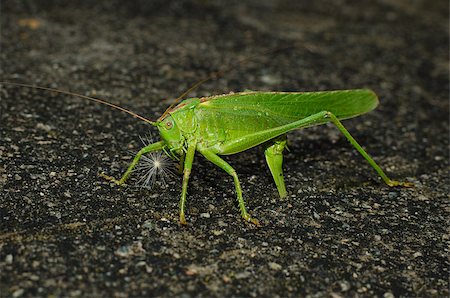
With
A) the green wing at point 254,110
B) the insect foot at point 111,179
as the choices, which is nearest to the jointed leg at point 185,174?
the green wing at point 254,110

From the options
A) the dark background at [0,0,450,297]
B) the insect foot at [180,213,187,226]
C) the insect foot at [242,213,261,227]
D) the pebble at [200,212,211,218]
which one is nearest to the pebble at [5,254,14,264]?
the dark background at [0,0,450,297]

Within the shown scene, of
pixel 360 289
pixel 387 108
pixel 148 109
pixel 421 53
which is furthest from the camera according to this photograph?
pixel 421 53

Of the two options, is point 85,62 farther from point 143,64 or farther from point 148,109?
point 148,109

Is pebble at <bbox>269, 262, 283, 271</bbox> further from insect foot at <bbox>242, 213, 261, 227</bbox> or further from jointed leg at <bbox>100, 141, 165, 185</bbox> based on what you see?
jointed leg at <bbox>100, 141, 165, 185</bbox>

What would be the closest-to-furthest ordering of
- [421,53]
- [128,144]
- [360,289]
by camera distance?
[360,289] < [128,144] < [421,53]

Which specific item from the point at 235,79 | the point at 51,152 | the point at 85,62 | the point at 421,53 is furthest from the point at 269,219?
the point at 421,53

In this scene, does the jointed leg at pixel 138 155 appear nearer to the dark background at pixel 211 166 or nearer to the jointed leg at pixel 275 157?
the dark background at pixel 211 166

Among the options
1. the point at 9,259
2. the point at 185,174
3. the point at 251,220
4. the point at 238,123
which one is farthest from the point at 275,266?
the point at 9,259
